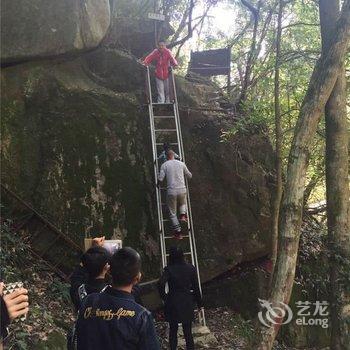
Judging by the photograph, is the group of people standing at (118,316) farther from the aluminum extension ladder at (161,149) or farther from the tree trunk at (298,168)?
the aluminum extension ladder at (161,149)

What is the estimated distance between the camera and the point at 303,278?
9.36 metres

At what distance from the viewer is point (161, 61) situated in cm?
1007

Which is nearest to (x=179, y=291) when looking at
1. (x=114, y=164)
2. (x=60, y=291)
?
(x=60, y=291)

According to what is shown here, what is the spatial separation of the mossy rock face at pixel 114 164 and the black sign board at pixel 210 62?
9.22ft

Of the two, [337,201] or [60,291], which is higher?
[337,201]

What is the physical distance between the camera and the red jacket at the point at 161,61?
32.6ft

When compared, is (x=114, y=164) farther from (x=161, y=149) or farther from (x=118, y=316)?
(x=118, y=316)

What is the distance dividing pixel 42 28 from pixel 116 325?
8093 millimetres

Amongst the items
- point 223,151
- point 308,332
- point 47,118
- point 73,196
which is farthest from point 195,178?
point 308,332

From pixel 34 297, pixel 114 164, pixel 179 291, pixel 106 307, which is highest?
pixel 114 164

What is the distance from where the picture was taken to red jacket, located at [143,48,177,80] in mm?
9930

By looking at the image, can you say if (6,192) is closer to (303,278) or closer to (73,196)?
(73,196)

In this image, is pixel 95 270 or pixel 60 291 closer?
pixel 95 270

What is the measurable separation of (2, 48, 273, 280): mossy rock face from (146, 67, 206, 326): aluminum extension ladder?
0.87 ft
